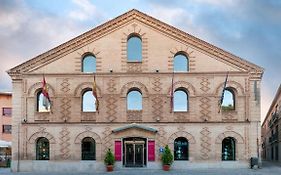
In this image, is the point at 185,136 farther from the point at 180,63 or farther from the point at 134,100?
the point at 180,63

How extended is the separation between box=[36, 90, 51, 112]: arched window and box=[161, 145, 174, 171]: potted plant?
10.8 m

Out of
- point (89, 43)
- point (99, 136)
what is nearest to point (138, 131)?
point (99, 136)

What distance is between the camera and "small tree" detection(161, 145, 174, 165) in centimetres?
3953

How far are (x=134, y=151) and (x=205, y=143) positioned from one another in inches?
241

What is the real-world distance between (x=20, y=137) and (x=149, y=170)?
11678 mm

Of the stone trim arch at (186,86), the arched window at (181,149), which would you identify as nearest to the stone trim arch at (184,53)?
the stone trim arch at (186,86)

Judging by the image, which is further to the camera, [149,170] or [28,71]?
[28,71]

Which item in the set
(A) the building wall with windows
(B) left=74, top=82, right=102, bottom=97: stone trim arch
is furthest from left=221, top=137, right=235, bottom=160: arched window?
(A) the building wall with windows

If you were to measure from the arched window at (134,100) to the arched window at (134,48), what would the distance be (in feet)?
9.54

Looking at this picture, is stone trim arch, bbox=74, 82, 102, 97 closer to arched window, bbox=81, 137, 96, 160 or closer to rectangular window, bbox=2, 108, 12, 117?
arched window, bbox=81, 137, 96, 160

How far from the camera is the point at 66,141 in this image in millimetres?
40969

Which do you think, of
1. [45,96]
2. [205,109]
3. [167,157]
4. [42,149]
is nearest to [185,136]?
[167,157]

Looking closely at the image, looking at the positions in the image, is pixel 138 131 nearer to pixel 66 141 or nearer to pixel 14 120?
pixel 66 141

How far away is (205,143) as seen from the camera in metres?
40.4
